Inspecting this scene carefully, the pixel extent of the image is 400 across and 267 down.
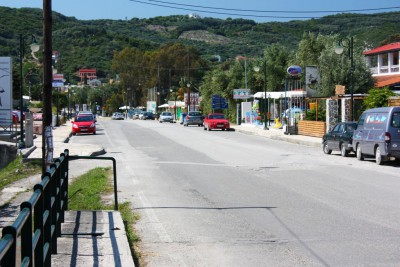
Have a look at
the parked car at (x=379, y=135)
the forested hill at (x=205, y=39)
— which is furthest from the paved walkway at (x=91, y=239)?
the forested hill at (x=205, y=39)

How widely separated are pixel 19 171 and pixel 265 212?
12040 mm

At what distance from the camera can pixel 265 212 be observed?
1145 centimetres

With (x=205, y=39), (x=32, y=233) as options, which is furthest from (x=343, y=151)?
(x=205, y=39)

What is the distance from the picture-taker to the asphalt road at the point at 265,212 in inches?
316

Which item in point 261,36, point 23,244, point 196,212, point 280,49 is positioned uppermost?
point 261,36

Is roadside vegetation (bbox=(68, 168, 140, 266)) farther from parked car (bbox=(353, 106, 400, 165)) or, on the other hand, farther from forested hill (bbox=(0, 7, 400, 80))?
forested hill (bbox=(0, 7, 400, 80))

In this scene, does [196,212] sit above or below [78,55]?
below

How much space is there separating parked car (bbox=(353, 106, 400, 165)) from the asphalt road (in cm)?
61

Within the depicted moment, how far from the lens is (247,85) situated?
255 ft

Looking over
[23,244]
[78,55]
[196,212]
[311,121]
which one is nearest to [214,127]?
[311,121]

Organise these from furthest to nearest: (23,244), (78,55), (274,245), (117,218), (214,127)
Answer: (78,55) < (214,127) < (117,218) < (274,245) < (23,244)

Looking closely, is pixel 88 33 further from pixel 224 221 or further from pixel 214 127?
pixel 224 221

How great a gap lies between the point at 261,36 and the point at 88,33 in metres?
57.0

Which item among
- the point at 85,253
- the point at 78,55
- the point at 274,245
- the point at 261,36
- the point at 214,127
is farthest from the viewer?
the point at 78,55
